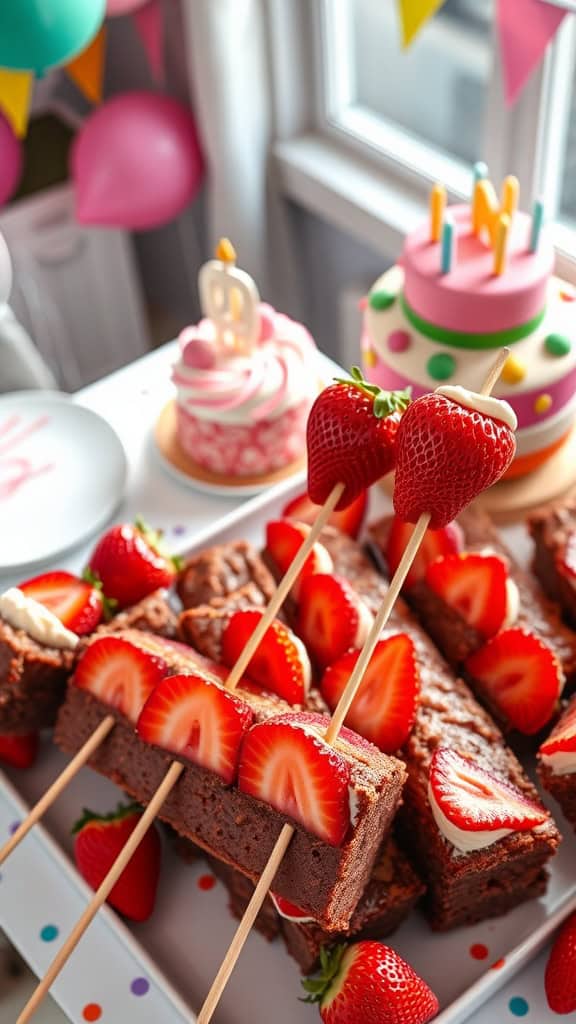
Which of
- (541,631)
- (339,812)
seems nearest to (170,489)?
(541,631)

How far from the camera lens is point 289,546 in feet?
5.35

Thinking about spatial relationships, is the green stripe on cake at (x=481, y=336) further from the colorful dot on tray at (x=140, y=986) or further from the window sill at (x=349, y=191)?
the colorful dot on tray at (x=140, y=986)

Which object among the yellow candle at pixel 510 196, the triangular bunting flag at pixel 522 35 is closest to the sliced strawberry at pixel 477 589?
the yellow candle at pixel 510 196

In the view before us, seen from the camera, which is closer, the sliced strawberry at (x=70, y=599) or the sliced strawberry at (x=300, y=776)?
the sliced strawberry at (x=300, y=776)

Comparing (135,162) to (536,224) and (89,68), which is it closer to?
(89,68)

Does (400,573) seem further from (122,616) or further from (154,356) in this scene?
(154,356)

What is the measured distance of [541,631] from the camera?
60.7 inches

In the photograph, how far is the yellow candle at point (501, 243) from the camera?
161cm

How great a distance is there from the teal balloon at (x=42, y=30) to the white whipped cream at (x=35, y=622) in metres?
1.07

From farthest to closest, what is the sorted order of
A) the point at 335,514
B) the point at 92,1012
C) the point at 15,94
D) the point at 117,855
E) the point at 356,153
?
the point at 356,153 → the point at 15,94 → the point at 335,514 → the point at 117,855 → the point at 92,1012

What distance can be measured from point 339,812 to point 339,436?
1.40 feet

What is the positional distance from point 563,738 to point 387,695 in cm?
23

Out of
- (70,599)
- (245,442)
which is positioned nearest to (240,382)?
(245,442)

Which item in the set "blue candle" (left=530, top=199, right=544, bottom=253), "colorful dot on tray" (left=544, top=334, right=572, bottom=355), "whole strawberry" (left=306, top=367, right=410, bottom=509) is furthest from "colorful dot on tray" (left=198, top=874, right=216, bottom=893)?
"blue candle" (left=530, top=199, right=544, bottom=253)
